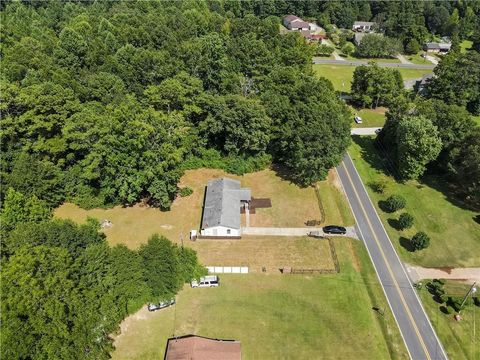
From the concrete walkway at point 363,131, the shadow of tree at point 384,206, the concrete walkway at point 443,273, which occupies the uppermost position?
the concrete walkway at point 443,273

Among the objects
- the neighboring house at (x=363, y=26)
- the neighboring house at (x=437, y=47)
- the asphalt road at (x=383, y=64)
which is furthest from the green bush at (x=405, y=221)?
the neighboring house at (x=363, y=26)

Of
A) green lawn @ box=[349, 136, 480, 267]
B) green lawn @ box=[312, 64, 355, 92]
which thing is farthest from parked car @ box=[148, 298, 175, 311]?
green lawn @ box=[312, 64, 355, 92]

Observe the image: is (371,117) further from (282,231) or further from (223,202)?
(223,202)

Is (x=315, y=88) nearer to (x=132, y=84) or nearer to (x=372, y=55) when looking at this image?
(x=132, y=84)

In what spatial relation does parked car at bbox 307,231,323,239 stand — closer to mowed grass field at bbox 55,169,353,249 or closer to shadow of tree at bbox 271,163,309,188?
mowed grass field at bbox 55,169,353,249

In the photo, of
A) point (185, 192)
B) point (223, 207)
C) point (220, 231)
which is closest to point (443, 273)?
point (220, 231)

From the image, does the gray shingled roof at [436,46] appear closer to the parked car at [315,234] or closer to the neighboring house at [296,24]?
the neighboring house at [296,24]
